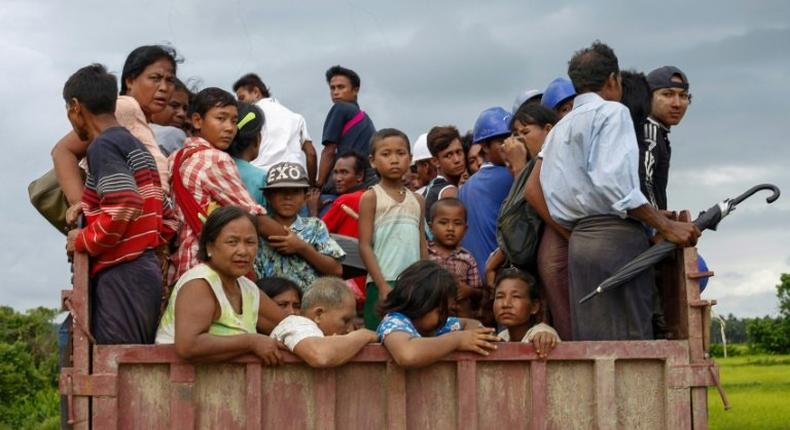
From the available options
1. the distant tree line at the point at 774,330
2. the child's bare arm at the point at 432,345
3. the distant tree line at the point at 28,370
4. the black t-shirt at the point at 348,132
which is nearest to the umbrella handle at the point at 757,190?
the child's bare arm at the point at 432,345

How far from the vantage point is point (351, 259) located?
648 centimetres

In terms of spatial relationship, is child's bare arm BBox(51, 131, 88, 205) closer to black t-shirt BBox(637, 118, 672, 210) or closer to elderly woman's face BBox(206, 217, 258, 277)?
elderly woman's face BBox(206, 217, 258, 277)

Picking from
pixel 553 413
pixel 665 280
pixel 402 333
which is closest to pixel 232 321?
pixel 402 333

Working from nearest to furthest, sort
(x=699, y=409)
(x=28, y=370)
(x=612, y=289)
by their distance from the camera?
(x=699, y=409) → (x=612, y=289) → (x=28, y=370)

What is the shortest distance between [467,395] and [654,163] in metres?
1.96

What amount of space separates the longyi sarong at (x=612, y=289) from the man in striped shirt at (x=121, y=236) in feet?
6.12

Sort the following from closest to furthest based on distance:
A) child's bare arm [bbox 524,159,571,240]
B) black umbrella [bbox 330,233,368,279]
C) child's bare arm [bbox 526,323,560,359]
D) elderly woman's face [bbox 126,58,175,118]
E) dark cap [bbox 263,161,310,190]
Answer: child's bare arm [bbox 526,323,560,359] → child's bare arm [bbox 524,159,571,240] → dark cap [bbox 263,161,310,190] → elderly woman's face [bbox 126,58,175,118] → black umbrella [bbox 330,233,368,279]

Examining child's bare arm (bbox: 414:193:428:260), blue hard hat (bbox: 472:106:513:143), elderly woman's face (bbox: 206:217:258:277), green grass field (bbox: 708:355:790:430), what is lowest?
green grass field (bbox: 708:355:790:430)

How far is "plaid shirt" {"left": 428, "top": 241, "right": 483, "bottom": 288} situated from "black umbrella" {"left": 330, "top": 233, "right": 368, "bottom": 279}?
0.45 meters

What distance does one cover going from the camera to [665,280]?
5.25 metres

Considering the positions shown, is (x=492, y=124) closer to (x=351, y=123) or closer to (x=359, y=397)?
(x=351, y=123)

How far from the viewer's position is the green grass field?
71.5 ft

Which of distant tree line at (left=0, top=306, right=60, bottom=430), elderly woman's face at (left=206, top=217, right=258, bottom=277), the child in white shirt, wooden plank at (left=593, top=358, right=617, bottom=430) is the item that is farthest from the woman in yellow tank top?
distant tree line at (left=0, top=306, right=60, bottom=430)

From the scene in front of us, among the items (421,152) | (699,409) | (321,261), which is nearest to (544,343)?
(699,409)
